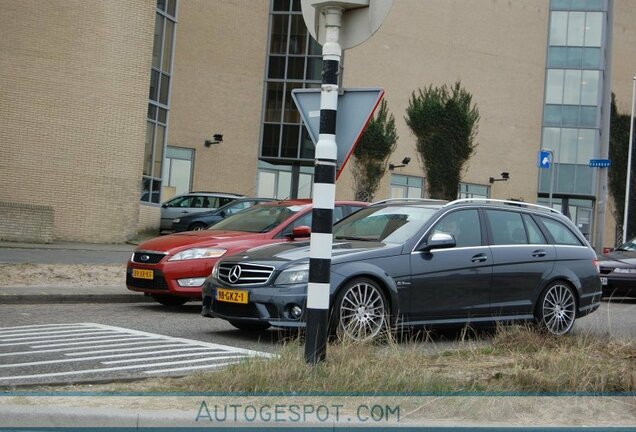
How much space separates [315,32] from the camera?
7.37 m

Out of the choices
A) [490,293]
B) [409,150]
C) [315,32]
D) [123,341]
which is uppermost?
[409,150]

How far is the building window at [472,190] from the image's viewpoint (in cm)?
4764

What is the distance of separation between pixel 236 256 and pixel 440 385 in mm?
4312

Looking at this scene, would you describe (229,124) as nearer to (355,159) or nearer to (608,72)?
(355,159)

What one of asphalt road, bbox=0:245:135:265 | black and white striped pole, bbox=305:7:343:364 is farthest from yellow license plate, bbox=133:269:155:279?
black and white striped pole, bbox=305:7:343:364

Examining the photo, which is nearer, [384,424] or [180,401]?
[384,424]

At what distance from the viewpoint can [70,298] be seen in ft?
46.0

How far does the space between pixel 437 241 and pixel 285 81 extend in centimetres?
3148

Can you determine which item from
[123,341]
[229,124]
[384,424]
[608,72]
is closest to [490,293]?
[123,341]

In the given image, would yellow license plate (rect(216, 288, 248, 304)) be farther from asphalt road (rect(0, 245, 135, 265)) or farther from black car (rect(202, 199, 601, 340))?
asphalt road (rect(0, 245, 135, 265))

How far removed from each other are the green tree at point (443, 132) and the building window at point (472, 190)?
1.39 metres

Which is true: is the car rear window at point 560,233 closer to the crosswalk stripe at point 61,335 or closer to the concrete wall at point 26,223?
the crosswalk stripe at point 61,335

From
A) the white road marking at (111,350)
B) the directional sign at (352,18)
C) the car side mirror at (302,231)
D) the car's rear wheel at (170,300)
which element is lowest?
the white road marking at (111,350)

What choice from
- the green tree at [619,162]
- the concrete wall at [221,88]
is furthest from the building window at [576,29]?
the concrete wall at [221,88]
